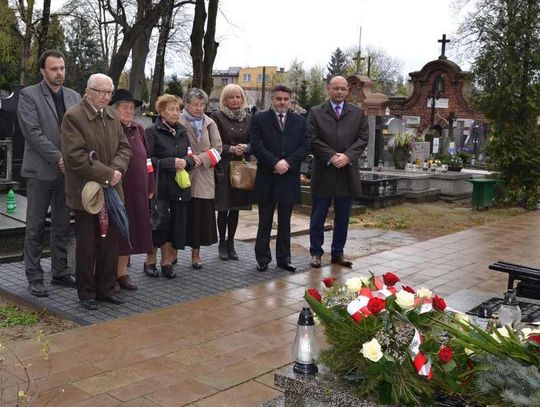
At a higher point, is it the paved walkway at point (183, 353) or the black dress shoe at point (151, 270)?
the black dress shoe at point (151, 270)

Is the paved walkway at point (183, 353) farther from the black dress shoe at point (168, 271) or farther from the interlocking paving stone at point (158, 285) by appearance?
the black dress shoe at point (168, 271)

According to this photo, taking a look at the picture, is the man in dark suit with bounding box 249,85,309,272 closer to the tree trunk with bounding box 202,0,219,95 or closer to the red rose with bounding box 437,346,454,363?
the red rose with bounding box 437,346,454,363

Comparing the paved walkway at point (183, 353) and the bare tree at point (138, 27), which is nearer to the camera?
the paved walkway at point (183, 353)

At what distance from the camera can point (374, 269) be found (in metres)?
7.01

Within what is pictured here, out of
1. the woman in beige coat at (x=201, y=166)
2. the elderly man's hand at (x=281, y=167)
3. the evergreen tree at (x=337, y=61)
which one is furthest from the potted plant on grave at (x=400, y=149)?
the evergreen tree at (x=337, y=61)

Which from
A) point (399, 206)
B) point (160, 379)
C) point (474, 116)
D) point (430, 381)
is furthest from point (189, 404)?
point (474, 116)

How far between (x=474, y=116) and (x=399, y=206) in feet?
67.3

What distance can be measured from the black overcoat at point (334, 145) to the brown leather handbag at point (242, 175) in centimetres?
69

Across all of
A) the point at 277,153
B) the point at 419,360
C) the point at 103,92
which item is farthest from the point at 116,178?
the point at 419,360

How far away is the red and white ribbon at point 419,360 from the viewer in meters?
2.29

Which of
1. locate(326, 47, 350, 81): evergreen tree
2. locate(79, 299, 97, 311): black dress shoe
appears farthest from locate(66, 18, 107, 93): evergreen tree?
locate(79, 299, 97, 311): black dress shoe

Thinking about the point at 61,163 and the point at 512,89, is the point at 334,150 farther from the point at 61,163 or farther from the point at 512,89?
the point at 512,89

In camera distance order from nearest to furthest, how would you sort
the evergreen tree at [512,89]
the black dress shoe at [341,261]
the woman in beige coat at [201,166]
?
the woman in beige coat at [201,166]
the black dress shoe at [341,261]
the evergreen tree at [512,89]

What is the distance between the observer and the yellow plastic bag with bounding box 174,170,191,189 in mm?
5926
